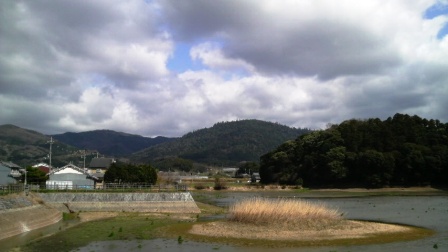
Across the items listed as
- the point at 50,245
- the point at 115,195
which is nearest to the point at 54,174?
the point at 115,195

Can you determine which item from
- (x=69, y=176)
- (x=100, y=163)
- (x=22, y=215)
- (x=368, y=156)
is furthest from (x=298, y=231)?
(x=100, y=163)

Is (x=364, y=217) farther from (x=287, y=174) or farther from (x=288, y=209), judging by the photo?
(x=287, y=174)

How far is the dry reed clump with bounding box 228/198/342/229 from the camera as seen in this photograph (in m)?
30.6

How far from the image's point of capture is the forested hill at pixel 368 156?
334 feet

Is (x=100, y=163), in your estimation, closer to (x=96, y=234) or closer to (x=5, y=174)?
(x=5, y=174)

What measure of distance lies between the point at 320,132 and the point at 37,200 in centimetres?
9684

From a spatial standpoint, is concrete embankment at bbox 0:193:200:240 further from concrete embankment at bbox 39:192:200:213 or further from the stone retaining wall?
the stone retaining wall

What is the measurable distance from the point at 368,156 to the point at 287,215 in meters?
78.6


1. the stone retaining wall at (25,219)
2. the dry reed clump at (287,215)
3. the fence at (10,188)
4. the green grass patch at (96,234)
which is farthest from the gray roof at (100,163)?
the dry reed clump at (287,215)

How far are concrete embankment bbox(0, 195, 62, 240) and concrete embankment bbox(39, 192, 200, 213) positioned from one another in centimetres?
784

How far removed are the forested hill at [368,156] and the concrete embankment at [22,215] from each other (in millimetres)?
78841

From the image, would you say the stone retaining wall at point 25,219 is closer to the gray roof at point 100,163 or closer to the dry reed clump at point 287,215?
the dry reed clump at point 287,215

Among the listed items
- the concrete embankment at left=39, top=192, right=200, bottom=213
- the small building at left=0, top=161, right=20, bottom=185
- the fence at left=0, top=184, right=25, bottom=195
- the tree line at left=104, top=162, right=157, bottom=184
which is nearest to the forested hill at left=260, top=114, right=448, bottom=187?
the tree line at left=104, top=162, right=157, bottom=184

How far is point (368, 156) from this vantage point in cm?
10325
